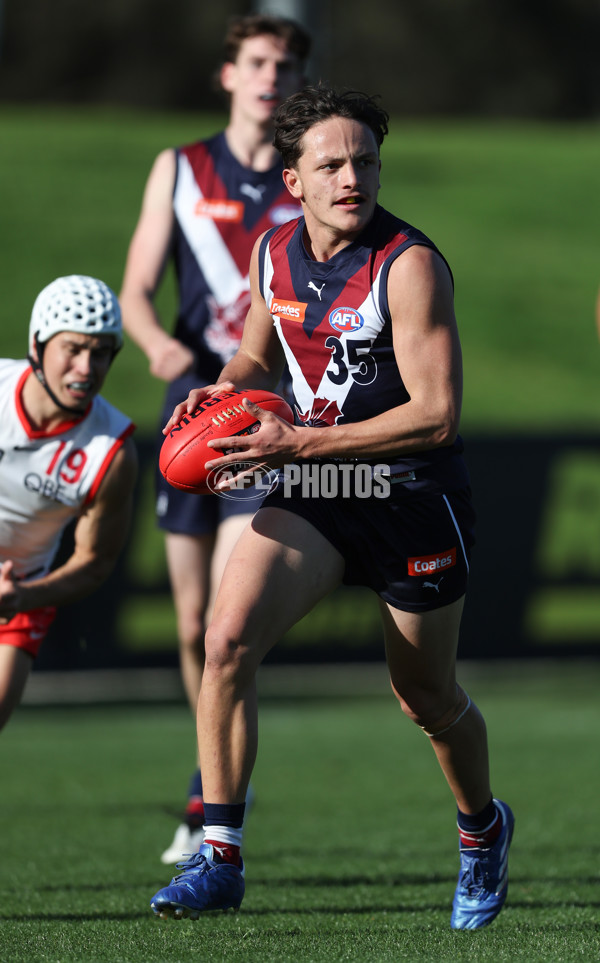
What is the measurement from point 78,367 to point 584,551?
892 cm

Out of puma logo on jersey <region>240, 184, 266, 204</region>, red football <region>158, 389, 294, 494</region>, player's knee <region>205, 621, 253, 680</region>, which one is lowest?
player's knee <region>205, 621, 253, 680</region>

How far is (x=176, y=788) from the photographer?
26.9 ft

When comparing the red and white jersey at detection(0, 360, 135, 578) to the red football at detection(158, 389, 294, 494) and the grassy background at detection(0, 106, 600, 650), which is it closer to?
the red football at detection(158, 389, 294, 494)

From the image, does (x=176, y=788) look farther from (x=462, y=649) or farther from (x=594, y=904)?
(x=462, y=649)

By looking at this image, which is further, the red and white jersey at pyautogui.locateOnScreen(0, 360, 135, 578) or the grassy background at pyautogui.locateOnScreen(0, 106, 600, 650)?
the grassy background at pyautogui.locateOnScreen(0, 106, 600, 650)

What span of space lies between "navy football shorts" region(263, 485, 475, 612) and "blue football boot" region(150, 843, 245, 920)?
0.97 meters

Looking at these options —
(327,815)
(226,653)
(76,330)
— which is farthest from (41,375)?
(327,815)

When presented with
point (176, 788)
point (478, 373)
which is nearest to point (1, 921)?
point (176, 788)

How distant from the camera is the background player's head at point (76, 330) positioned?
4801mm

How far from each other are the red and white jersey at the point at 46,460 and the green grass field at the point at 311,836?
143 centimetres

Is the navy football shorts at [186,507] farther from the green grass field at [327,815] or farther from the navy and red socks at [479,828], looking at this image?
the navy and red socks at [479,828]

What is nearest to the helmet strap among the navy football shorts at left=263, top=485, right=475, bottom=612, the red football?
the red football

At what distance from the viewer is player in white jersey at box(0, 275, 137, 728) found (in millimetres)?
4828

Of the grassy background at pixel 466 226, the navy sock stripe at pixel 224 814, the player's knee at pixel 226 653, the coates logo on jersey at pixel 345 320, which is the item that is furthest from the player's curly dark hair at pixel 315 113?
the grassy background at pixel 466 226
